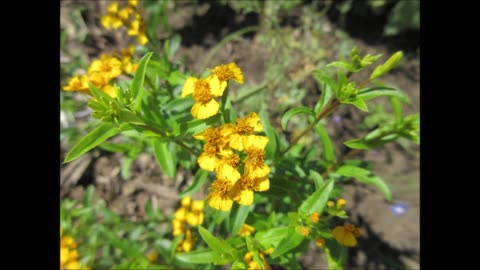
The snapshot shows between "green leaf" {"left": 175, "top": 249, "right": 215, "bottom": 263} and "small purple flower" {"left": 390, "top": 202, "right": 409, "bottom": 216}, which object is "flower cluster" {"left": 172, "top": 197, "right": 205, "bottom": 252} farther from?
"small purple flower" {"left": 390, "top": 202, "right": 409, "bottom": 216}

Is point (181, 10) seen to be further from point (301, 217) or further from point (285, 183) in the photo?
point (301, 217)

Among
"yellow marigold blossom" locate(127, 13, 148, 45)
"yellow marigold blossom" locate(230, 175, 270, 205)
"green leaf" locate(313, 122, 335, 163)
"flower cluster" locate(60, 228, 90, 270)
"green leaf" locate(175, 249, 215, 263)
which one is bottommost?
"flower cluster" locate(60, 228, 90, 270)

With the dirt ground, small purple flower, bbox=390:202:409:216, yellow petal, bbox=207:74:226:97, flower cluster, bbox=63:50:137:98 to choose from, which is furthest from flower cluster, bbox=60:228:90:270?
small purple flower, bbox=390:202:409:216

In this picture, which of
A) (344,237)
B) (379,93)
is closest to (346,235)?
(344,237)

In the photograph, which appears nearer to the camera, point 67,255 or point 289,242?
point 289,242

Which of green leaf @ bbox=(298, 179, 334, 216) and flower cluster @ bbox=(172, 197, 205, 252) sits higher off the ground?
green leaf @ bbox=(298, 179, 334, 216)

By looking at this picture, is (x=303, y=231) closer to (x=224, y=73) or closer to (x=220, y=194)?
(x=220, y=194)
